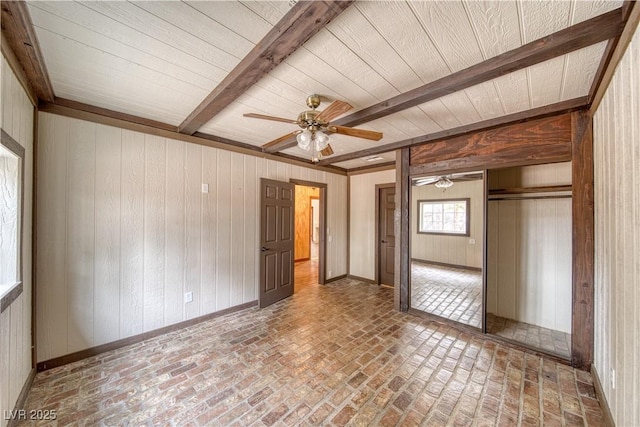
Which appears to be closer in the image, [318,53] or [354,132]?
[318,53]

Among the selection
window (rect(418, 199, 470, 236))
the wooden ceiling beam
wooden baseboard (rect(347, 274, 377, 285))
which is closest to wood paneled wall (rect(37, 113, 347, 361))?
wooden baseboard (rect(347, 274, 377, 285))

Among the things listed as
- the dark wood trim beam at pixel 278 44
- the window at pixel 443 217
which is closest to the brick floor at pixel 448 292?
the window at pixel 443 217

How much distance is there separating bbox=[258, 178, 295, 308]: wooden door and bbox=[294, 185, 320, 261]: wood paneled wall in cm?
325

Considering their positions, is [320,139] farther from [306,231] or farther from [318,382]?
[306,231]

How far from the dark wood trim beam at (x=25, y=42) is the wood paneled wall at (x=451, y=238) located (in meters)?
3.93

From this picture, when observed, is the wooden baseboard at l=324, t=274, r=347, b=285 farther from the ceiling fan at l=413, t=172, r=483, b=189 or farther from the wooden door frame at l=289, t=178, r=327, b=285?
the ceiling fan at l=413, t=172, r=483, b=189

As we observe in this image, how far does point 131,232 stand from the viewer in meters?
2.69

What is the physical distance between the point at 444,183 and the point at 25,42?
458 centimetres

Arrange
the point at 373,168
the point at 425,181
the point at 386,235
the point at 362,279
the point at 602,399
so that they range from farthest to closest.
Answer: the point at 362,279, the point at 373,168, the point at 386,235, the point at 425,181, the point at 602,399

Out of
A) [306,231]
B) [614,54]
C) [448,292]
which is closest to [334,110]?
[614,54]

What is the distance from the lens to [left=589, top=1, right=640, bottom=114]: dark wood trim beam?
119 cm

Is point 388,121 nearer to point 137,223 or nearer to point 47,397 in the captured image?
point 137,223

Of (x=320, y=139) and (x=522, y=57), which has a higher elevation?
(x=522, y=57)

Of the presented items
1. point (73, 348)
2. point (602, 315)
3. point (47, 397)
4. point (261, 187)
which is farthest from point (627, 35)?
point (73, 348)
